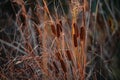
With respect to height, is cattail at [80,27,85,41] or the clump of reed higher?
cattail at [80,27,85,41]

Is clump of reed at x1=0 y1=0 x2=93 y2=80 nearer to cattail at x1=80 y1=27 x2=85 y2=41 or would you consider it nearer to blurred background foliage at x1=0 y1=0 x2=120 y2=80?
cattail at x1=80 y1=27 x2=85 y2=41

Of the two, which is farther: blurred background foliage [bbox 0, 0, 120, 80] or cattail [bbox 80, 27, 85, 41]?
blurred background foliage [bbox 0, 0, 120, 80]

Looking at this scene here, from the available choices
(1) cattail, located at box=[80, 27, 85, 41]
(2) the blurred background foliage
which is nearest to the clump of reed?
(1) cattail, located at box=[80, 27, 85, 41]

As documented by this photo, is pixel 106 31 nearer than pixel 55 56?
No

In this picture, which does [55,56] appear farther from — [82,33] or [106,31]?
[106,31]

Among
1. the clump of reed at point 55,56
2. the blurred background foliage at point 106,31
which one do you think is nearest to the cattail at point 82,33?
the clump of reed at point 55,56

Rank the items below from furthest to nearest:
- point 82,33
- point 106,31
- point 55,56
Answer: point 106,31 < point 55,56 < point 82,33

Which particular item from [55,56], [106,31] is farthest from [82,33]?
[106,31]

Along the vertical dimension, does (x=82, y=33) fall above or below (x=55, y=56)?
above

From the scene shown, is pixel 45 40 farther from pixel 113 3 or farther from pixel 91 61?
pixel 113 3

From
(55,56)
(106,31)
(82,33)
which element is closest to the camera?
(82,33)

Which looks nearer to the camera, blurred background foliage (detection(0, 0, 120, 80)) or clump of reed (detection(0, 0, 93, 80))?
clump of reed (detection(0, 0, 93, 80))
